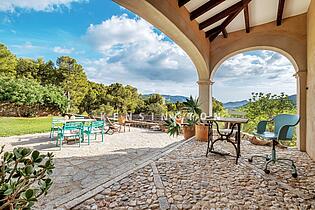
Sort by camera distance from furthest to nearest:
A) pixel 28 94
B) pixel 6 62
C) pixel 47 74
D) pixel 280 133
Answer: pixel 47 74 < pixel 6 62 < pixel 28 94 < pixel 280 133

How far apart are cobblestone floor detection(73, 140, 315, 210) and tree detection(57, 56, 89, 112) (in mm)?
13343

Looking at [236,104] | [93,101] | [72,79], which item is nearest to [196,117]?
[236,104]

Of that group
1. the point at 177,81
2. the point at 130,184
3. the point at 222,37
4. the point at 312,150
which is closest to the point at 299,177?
the point at 312,150

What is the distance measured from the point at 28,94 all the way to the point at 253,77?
41.5 feet

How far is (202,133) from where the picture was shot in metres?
5.37

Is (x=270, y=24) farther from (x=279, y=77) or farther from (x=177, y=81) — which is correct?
(x=177, y=81)

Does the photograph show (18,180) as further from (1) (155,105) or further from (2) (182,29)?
(1) (155,105)

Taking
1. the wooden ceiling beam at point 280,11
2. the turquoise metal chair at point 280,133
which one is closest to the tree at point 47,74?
the wooden ceiling beam at point 280,11

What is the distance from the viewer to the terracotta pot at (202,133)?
5.35m

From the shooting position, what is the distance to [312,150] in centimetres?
378

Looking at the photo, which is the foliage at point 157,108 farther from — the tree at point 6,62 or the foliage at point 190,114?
the tree at point 6,62

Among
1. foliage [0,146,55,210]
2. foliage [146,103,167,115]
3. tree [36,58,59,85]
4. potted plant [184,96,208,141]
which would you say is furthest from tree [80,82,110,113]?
foliage [0,146,55,210]

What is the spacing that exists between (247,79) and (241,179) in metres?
6.86

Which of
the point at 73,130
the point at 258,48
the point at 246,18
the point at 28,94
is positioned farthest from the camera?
the point at 28,94
